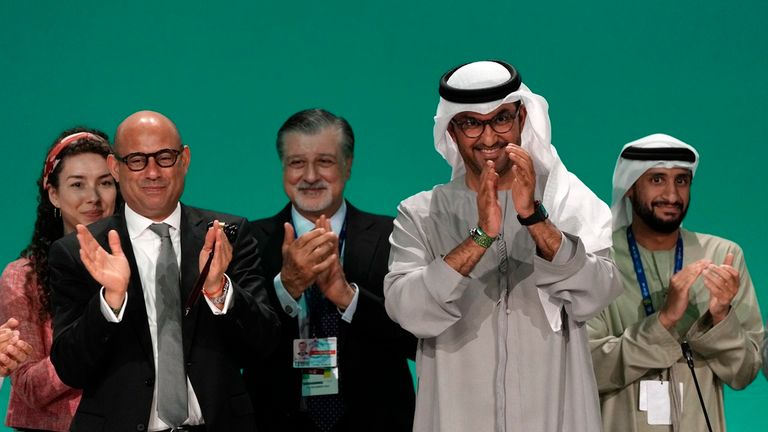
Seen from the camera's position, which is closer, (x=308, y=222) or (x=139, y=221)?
(x=139, y=221)

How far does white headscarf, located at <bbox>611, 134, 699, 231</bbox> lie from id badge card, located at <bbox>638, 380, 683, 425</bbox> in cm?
63

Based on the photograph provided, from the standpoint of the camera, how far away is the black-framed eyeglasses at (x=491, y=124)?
3416mm

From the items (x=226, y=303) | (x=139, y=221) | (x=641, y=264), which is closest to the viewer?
(x=226, y=303)

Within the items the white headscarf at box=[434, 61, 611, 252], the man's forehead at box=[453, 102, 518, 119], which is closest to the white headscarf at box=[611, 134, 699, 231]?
the white headscarf at box=[434, 61, 611, 252]

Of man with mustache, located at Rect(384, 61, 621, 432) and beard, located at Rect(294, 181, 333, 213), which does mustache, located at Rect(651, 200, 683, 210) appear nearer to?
man with mustache, located at Rect(384, 61, 621, 432)

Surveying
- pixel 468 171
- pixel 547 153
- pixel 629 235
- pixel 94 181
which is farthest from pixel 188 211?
pixel 629 235

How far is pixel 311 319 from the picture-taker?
4023 mm

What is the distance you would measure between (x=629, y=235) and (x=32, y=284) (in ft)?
6.99

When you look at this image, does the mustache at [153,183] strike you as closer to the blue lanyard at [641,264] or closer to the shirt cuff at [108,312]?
the shirt cuff at [108,312]

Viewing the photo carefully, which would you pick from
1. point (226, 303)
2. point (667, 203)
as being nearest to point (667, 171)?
point (667, 203)

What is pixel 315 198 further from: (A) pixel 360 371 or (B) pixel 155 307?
(B) pixel 155 307

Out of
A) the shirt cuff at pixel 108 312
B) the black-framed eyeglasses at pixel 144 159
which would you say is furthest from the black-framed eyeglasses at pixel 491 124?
the shirt cuff at pixel 108 312

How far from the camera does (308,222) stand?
4.21 meters

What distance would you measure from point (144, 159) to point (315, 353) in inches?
36.7
